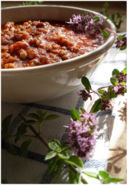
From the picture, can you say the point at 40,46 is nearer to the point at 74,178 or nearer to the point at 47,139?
the point at 47,139

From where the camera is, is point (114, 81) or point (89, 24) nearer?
point (114, 81)

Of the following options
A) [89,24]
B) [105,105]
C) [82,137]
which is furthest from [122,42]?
[82,137]

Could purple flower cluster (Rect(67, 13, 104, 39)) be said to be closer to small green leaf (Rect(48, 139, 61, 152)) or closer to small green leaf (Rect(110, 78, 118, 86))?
small green leaf (Rect(110, 78, 118, 86))

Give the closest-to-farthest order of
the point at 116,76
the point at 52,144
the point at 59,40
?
1. the point at 52,144
2. the point at 116,76
3. the point at 59,40

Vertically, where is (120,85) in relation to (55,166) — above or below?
above

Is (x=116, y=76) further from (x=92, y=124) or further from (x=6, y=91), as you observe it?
(x=6, y=91)

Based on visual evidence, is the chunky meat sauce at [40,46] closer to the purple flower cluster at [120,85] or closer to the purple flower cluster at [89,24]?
the purple flower cluster at [89,24]

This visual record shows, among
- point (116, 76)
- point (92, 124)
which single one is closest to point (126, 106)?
point (116, 76)
